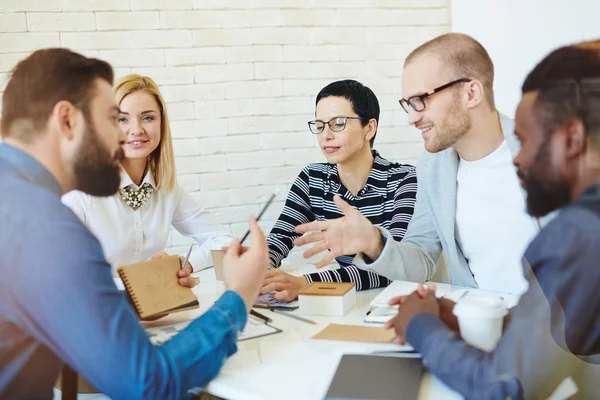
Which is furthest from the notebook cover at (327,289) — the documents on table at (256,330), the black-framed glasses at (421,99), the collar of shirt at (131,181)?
the collar of shirt at (131,181)

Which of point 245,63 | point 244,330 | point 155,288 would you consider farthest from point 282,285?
point 245,63

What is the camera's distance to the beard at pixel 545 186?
2.02 ft

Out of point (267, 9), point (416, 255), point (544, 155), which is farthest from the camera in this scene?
point (267, 9)

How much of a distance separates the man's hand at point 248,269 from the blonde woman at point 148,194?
0.59 metres

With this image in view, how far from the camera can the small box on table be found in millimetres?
1199

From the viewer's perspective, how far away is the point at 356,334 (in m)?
1.06

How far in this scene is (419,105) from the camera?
1335 mm

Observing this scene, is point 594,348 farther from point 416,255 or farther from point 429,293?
point 416,255

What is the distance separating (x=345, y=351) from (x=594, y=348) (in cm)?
44

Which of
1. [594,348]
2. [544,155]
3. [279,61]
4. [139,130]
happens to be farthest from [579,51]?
[279,61]

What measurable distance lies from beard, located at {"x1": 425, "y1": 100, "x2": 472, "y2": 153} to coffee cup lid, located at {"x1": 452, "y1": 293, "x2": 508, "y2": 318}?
0.53 m

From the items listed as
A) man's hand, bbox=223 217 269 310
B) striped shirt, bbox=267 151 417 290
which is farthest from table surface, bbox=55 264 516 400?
striped shirt, bbox=267 151 417 290

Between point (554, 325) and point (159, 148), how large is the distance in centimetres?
150

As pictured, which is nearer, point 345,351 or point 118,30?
point 345,351
